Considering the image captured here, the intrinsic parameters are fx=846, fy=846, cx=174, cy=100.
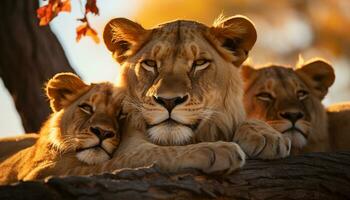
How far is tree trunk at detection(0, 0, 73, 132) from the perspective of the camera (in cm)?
938

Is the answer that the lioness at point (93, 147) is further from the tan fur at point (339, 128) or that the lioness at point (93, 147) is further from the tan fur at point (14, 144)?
the tan fur at point (339, 128)

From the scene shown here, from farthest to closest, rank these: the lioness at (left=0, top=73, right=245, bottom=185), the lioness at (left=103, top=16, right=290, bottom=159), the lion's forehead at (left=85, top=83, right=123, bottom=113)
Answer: the lion's forehead at (left=85, top=83, right=123, bottom=113)
the lioness at (left=103, top=16, right=290, bottom=159)
the lioness at (left=0, top=73, right=245, bottom=185)

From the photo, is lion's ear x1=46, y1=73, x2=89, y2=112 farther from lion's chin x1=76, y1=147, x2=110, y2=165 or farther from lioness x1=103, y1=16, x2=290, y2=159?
lion's chin x1=76, y1=147, x2=110, y2=165

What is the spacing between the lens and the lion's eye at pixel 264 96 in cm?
841

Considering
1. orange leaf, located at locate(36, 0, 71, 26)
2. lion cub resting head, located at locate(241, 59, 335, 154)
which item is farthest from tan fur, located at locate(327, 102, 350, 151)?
orange leaf, located at locate(36, 0, 71, 26)

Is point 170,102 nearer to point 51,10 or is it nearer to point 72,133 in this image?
point 72,133

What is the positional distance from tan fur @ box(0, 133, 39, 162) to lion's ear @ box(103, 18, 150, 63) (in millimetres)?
1738

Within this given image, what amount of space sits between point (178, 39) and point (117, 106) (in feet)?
2.40

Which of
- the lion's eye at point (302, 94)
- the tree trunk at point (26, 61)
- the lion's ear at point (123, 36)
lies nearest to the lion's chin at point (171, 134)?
the lion's ear at point (123, 36)

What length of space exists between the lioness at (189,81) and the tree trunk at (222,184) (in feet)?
0.73

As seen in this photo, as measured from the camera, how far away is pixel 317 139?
8.38 meters

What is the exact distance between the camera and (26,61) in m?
9.38

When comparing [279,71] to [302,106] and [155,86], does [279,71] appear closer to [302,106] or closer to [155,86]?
[302,106]

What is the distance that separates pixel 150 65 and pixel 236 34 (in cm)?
79
